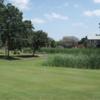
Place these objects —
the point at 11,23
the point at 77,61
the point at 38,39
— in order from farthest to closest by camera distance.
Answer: the point at 38,39 → the point at 11,23 → the point at 77,61

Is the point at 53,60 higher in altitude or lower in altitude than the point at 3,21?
lower

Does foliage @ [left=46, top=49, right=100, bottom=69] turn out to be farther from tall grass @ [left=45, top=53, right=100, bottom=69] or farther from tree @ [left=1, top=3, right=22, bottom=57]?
tree @ [left=1, top=3, right=22, bottom=57]

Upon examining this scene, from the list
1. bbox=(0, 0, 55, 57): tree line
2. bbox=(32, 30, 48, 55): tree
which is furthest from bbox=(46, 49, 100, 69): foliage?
bbox=(32, 30, 48, 55): tree

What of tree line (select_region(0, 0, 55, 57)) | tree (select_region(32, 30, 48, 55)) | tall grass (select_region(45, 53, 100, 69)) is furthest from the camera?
tree (select_region(32, 30, 48, 55))

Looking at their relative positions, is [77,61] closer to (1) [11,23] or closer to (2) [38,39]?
(1) [11,23]

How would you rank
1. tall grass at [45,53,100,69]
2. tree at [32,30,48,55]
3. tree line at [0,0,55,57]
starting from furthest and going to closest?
tree at [32,30,48,55] → tree line at [0,0,55,57] → tall grass at [45,53,100,69]

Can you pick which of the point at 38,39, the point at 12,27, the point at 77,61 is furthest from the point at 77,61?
the point at 38,39

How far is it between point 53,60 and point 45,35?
163 feet

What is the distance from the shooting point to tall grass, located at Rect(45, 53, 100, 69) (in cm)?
3412

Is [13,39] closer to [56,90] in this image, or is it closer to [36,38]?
[36,38]

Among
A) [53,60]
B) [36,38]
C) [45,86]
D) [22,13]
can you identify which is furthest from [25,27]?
[45,86]

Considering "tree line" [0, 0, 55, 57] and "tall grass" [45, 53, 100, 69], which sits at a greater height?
"tree line" [0, 0, 55, 57]

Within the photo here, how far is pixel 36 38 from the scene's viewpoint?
8494 centimetres

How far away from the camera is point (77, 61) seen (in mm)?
34781
